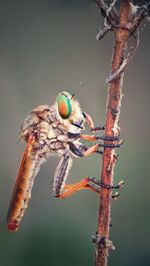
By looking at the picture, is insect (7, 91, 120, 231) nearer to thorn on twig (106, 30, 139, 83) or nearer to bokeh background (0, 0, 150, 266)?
thorn on twig (106, 30, 139, 83)

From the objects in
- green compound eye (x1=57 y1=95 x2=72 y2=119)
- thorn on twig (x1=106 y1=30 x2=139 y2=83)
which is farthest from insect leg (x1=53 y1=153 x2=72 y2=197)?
thorn on twig (x1=106 y1=30 x2=139 y2=83)

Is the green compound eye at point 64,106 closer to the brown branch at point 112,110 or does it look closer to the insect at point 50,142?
the insect at point 50,142

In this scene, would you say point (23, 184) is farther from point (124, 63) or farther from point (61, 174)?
point (124, 63)

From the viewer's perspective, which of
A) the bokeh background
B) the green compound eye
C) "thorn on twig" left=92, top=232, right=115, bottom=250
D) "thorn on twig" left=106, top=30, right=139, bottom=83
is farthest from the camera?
the bokeh background

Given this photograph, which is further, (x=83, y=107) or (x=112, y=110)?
(x=83, y=107)

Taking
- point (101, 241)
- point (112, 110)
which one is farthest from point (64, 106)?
point (101, 241)

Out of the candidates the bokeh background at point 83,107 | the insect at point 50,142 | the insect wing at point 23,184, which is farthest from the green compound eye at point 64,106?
the bokeh background at point 83,107

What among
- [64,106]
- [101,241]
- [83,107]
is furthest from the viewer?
[83,107]

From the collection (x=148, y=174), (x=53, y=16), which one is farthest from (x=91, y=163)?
(x=53, y=16)
